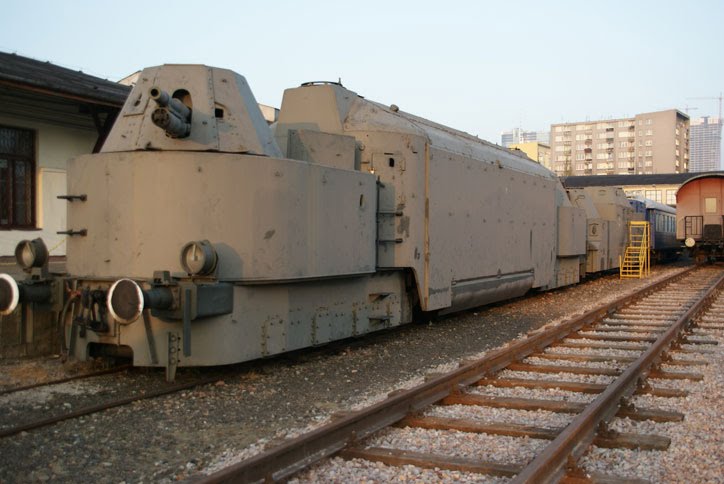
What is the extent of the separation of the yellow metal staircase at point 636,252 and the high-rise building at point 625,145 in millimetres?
84877

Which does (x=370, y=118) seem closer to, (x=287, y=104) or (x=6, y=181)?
(x=287, y=104)

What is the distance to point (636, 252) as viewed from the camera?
2517 cm

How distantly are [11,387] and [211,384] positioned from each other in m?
1.89

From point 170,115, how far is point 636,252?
22.1 metres

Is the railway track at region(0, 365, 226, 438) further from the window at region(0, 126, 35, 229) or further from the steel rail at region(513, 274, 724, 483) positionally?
the window at region(0, 126, 35, 229)

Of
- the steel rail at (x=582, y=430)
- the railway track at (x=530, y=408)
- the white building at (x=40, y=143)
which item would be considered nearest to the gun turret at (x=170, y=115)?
the railway track at (x=530, y=408)

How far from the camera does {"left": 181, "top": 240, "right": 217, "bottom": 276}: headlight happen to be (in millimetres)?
6219

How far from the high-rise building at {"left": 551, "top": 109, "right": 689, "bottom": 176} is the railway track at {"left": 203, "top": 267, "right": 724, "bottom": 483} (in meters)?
103

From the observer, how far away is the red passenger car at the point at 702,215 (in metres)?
26.3

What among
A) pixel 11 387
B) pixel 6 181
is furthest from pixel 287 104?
pixel 6 181

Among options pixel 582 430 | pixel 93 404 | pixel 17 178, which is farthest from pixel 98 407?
pixel 17 178

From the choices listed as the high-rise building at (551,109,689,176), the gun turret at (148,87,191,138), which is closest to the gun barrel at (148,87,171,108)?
the gun turret at (148,87,191,138)

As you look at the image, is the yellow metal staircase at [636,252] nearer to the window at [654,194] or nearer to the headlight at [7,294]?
the headlight at [7,294]

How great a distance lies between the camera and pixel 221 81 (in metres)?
7.29
